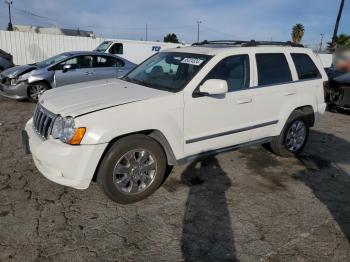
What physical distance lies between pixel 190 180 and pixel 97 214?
1.40 m

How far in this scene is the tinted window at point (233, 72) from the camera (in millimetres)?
4266

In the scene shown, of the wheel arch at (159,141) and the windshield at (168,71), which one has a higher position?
the windshield at (168,71)

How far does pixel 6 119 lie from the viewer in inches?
288

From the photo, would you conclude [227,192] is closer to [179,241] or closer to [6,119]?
[179,241]

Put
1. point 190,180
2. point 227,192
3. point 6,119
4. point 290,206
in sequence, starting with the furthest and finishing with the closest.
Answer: point 6,119 < point 190,180 < point 227,192 < point 290,206

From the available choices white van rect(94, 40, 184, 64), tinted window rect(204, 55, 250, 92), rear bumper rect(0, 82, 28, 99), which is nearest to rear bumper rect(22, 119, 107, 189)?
tinted window rect(204, 55, 250, 92)

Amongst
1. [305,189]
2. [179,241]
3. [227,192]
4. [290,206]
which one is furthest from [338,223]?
[179,241]

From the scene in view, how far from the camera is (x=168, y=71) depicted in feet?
14.7

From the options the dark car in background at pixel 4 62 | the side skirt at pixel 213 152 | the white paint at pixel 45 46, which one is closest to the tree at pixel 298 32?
the white paint at pixel 45 46

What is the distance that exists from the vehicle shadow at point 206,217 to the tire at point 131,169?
21.3 inches

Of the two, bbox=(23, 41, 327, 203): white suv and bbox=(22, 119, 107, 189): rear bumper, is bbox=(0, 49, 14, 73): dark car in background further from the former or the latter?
bbox=(22, 119, 107, 189): rear bumper

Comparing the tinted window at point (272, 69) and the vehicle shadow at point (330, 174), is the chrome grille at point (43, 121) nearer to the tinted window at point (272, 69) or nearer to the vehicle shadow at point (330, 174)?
the tinted window at point (272, 69)

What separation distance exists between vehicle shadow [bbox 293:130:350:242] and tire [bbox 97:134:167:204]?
2065 millimetres

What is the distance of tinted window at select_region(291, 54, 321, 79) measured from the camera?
Answer: 5281mm
